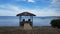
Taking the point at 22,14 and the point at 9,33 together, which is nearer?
the point at 9,33

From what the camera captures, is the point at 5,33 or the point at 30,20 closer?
the point at 5,33

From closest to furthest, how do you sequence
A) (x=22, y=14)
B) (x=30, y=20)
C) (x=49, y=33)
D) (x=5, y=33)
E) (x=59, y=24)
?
(x=5, y=33) < (x=49, y=33) < (x=59, y=24) < (x=22, y=14) < (x=30, y=20)

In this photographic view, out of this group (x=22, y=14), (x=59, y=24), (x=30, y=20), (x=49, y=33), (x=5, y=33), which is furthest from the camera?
(x=30, y=20)

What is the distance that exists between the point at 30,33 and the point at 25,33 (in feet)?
0.80

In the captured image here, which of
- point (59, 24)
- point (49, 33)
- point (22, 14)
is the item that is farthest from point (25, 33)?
point (22, 14)

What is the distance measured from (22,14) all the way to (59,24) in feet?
22.1

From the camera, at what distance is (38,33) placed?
6867mm

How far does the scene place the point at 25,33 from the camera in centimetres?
677

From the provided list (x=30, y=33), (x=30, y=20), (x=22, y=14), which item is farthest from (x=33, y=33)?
(x=30, y=20)

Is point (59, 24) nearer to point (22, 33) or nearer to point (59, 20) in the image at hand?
point (59, 20)

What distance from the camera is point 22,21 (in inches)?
854

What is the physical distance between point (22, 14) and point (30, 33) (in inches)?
545

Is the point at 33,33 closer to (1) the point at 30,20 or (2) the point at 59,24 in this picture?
(2) the point at 59,24

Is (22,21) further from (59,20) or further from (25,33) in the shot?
(25,33)
